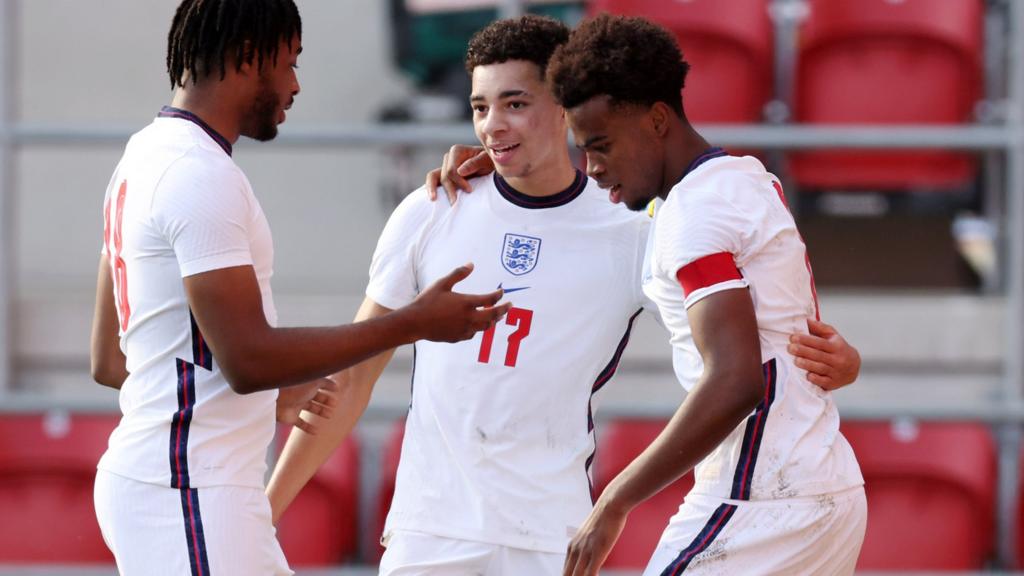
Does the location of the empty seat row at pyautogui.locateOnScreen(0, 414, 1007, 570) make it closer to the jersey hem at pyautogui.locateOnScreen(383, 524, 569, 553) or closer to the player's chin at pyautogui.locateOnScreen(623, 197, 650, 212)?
the jersey hem at pyautogui.locateOnScreen(383, 524, 569, 553)

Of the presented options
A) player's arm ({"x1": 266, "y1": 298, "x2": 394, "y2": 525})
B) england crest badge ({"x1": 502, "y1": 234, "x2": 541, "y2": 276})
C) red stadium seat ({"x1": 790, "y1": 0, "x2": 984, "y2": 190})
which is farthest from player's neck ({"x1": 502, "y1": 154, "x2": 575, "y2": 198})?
red stadium seat ({"x1": 790, "y1": 0, "x2": 984, "y2": 190})

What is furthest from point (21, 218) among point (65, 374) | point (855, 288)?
point (855, 288)

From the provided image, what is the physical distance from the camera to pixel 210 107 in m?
2.41

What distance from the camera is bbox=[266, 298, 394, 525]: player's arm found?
2.96 m

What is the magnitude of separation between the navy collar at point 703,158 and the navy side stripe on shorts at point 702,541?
593 mm

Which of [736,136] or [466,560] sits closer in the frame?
[466,560]

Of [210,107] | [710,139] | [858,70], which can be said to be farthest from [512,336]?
[858,70]

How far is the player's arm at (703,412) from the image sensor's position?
Answer: 7.38 ft

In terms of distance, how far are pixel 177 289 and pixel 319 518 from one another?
2274mm

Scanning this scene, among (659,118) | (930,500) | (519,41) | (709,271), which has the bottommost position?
Result: (930,500)

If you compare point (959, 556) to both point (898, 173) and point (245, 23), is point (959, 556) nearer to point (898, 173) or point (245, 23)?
point (898, 173)

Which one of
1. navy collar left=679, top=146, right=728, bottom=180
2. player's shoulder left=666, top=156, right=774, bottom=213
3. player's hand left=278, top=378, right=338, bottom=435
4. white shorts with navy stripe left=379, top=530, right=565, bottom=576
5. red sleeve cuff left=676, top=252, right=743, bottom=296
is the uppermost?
navy collar left=679, top=146, right=728, bottom=180

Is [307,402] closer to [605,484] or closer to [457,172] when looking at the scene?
[457,172]

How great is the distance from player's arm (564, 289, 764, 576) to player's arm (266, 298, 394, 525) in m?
0.80
